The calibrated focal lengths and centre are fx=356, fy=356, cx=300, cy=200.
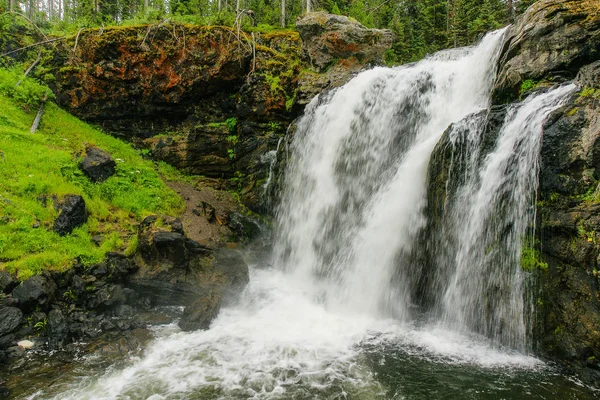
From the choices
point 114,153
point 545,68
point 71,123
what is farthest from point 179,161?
point 545,68

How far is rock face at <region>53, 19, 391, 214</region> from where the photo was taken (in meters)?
15.1

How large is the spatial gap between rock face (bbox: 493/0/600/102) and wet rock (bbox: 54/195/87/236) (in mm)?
11784

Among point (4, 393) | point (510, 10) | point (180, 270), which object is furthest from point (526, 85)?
point (510, 10)

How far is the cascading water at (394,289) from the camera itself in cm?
579

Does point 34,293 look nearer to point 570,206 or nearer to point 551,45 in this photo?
point 570,206

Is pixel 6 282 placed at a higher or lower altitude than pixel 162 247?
lower

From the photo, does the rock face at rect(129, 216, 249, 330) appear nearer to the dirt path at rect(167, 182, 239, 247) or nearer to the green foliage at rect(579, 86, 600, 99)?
the dirt path at rect(167, 182, 239, 247)

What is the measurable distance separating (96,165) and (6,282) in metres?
5.83

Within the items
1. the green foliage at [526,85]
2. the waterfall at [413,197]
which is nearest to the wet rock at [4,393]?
the waterfall at [413,197]

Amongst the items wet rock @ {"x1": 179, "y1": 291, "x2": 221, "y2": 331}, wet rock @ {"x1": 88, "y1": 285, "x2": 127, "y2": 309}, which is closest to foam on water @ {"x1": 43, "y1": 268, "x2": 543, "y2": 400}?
wet rock @ {"x1": 179, "y1": 291, "x2": 221, "y2": 331}

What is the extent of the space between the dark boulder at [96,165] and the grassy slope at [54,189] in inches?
9.5

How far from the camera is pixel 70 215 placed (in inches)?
390

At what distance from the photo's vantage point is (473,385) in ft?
18.0

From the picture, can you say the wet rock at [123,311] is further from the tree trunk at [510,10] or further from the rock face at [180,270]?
the tree trunk at [510,10]
